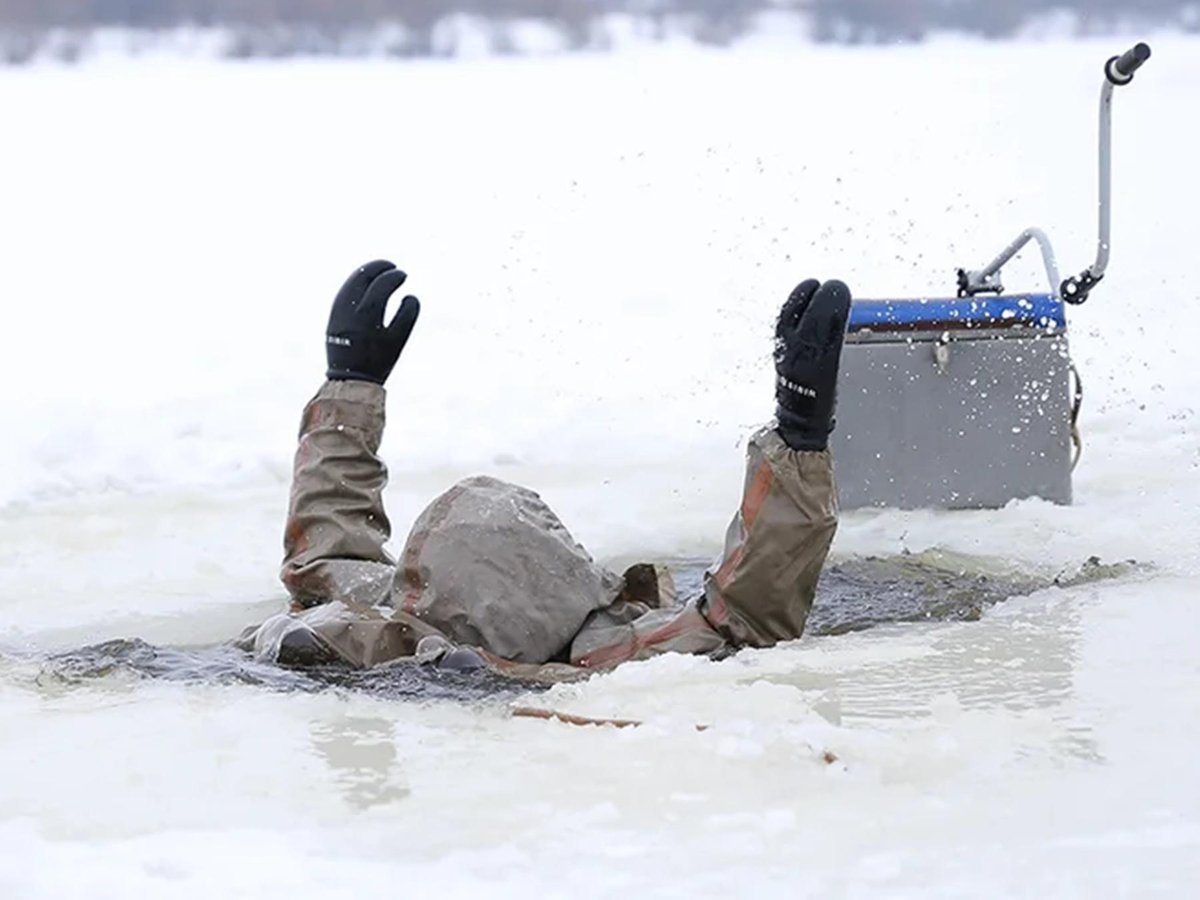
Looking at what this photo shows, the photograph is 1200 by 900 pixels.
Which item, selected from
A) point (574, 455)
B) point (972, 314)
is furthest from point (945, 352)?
point (574, 455)

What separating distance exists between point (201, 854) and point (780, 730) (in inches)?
34.7

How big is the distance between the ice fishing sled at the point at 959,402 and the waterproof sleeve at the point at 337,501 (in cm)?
136

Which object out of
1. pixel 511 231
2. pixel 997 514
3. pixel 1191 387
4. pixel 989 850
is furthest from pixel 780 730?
pixel 511 231

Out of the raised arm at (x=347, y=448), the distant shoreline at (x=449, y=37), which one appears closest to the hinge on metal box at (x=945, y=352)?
the raised arm at (x=347, y=448)

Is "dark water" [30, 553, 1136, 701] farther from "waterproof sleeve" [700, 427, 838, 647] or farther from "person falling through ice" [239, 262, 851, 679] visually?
"waterproof sleeve" [700, 427, 838, 647]

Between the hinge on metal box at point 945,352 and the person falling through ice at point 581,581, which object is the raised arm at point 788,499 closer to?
the person falling through ice at point 581,581

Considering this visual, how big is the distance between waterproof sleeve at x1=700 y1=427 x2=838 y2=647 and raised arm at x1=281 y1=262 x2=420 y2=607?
2.93ft

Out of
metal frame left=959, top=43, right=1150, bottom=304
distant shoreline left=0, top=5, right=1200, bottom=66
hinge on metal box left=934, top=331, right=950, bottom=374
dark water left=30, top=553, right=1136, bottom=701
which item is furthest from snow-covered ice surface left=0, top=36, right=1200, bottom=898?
metal frame left=959, top=43, right=1150, bottom=304

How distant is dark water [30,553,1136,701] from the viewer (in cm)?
347

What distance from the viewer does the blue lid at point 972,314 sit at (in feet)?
16.8

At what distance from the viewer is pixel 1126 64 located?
4.77 meters

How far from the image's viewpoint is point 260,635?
3838mm

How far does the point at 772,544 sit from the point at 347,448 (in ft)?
3.88

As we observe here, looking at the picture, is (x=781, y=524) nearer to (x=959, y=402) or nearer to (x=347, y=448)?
(x=347, y=448)
